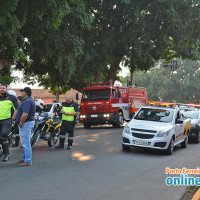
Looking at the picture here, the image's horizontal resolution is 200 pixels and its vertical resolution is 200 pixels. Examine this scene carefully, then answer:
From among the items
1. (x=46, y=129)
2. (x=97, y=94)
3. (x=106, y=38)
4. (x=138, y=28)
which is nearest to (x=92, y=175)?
(x=46, y=129)

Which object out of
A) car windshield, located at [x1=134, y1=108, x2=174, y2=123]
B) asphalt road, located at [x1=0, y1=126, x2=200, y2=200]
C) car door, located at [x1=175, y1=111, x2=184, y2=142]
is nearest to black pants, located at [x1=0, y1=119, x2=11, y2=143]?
asphalt road, located at [x1=0, y1=126, x2=200, y2=200]

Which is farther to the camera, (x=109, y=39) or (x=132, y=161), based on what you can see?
(x=109, y=39)

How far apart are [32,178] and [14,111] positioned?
2.49 meters

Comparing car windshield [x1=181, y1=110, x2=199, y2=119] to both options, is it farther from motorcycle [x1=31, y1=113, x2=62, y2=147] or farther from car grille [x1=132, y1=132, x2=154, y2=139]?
motorcycle [x1=31, y1=113, x2=62, y2=147]

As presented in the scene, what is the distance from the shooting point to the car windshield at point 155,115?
13.6 metres

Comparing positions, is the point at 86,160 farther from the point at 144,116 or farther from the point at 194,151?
the point at 194,151

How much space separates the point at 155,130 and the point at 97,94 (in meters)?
13.2

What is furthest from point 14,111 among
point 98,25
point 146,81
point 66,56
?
point 146,81

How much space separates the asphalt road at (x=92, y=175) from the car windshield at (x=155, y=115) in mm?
1154

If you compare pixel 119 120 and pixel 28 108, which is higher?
pixel 28 108

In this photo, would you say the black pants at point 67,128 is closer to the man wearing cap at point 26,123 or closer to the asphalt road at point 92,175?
the asphalt road at point 92,175

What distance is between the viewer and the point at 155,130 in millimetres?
12523

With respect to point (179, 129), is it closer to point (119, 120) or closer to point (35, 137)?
point (35, 137)

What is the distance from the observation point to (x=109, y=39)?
29.9 meters
